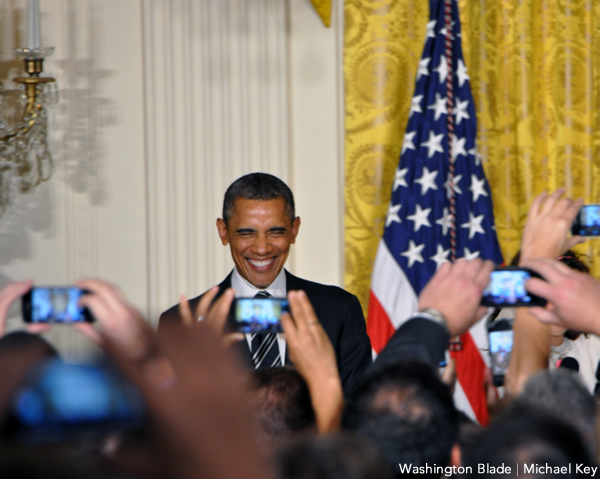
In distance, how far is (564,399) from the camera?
40.7 inches

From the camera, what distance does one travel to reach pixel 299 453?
2.56ft

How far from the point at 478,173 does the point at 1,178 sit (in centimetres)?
221

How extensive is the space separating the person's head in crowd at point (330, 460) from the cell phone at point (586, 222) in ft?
3.44

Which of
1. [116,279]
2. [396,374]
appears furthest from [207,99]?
[396,374]

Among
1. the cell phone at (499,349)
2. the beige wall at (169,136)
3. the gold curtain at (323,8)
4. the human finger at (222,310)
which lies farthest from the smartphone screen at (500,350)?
the gold curtain at (323,8)

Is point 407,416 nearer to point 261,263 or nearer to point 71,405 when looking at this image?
point 71,405

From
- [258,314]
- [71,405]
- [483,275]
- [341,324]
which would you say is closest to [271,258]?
[341,324]

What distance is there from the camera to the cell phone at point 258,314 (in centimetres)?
162

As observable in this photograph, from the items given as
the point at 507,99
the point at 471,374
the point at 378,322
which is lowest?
the point at 471,374

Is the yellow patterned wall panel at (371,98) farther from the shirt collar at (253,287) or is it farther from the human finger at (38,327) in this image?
the human finger at (38,327)

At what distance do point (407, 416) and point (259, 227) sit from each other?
1734mm

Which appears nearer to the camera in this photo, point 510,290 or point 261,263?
point 510,290

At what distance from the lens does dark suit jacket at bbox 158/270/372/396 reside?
2.46 meters

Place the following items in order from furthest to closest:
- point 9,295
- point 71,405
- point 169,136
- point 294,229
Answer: point 169,136 < point 294,229 < point 9,295 < point 71,405
